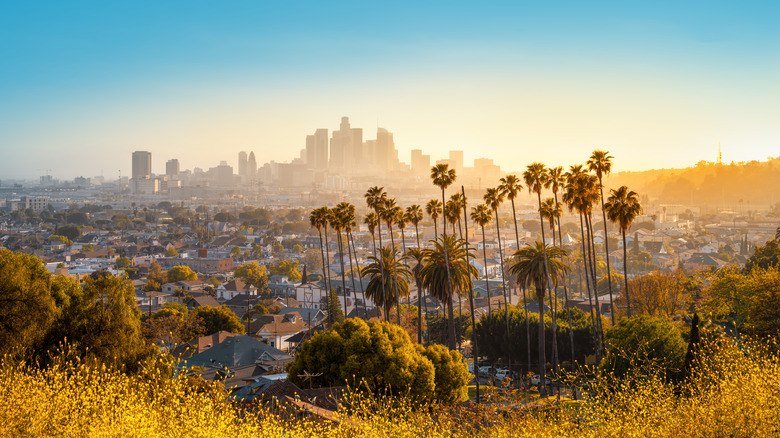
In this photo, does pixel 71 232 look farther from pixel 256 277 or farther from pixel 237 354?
pixel 237 354

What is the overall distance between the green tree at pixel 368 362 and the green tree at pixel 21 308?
8456 mm

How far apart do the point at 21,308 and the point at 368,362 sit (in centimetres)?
1134

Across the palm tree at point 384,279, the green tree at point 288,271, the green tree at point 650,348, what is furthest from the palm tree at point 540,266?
the green tree at point 288,271

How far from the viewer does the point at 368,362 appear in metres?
22.5

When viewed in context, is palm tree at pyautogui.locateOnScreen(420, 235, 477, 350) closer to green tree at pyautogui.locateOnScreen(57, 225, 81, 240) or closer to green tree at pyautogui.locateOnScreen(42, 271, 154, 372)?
green tree at pyautogui.locateOnScreen(42, 271, 154, 372)

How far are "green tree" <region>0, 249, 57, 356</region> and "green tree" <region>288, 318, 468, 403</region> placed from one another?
8456 mm

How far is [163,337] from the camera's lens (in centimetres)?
3869

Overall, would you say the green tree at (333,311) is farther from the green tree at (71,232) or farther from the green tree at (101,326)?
the green tree at (71,232)

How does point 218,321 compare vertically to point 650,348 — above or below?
below

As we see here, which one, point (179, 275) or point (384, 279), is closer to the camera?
point (384, 279)

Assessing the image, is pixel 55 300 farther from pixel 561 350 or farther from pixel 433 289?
pixel 561 350

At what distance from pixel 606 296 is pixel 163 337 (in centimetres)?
5373

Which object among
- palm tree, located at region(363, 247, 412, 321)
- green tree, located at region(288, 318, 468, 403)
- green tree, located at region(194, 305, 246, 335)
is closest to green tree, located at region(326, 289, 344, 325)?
green tree, located at region(194, 305, 246, 335)

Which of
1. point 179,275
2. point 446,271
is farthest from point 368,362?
point 179,275
